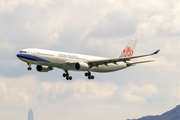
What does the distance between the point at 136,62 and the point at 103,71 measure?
9.64m

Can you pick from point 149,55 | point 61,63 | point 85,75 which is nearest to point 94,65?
point 85,75

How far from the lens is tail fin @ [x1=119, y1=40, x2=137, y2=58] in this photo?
11044cm

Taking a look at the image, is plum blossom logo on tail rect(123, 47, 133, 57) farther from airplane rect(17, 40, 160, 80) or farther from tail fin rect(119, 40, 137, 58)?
airplane rect(17, 40, 160, 80)

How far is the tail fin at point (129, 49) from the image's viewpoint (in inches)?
4348

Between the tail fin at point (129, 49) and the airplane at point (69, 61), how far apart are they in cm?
858

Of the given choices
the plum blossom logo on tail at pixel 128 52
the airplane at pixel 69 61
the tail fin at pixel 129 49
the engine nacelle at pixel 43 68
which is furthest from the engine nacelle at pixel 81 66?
the plum blossom logo on tail at pixel 128 52

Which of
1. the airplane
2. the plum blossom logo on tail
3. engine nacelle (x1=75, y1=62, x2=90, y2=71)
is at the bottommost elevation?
engine nacelle (x1=75, y1=62, x2=90, y2=71)

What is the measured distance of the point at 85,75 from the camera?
94812mm

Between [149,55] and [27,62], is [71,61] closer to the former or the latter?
[27,62]

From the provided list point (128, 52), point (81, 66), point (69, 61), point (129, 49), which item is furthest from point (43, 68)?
point (129, 49)

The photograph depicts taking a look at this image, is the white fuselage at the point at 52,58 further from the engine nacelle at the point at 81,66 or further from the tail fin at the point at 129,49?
the tail fin at the point at 129,49

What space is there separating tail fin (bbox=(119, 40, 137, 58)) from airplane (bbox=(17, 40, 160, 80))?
858 centimetres

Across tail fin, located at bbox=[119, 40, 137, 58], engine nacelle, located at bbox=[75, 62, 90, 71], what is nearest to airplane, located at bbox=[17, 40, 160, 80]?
engine nacelle, located at bbox=[75, 62, 90, 71]

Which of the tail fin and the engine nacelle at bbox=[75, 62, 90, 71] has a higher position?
the tail fin
